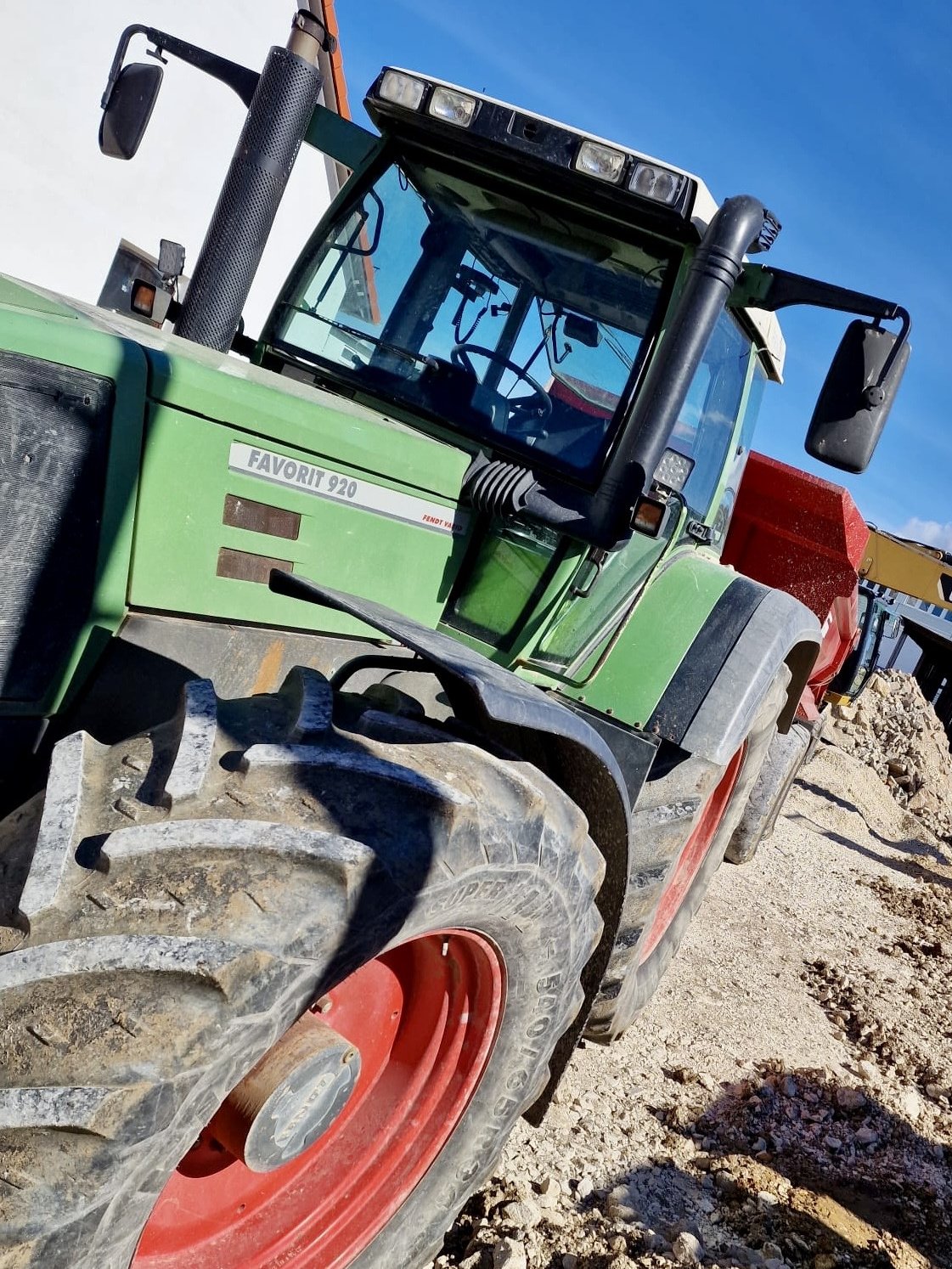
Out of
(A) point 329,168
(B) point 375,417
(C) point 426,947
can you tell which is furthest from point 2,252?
(C) point 426,947

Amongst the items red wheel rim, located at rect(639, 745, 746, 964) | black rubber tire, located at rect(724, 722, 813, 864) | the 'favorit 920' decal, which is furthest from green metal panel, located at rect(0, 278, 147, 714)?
black rubber tire, located at rect(724, 722, 813, 864)

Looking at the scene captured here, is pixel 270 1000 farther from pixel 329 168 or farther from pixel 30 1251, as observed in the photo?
pixel 329 168

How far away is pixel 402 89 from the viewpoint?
2.92 meters

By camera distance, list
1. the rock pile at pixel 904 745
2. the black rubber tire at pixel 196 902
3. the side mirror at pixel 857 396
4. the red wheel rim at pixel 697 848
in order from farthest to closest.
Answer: the rock pile at pixel 904 745
the red wheel rim at pixel 697 848
the side mirror at pixel 857 396
the black rubber tire at pixel 196 902

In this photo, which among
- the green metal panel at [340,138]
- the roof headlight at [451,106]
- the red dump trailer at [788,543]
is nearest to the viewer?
the roof headlight at [451,106]

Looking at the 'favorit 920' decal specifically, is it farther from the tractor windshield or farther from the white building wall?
the white building wall

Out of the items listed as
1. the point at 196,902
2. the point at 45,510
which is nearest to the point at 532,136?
the point at 45,510

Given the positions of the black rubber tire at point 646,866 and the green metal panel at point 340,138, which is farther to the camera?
the green metal panel at point 340,138

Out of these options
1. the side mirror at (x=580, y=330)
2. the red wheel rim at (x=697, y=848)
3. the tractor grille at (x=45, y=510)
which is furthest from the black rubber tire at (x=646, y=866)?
the tractor grille at (x=45, y=510)

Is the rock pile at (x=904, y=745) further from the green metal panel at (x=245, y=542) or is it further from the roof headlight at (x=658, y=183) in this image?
the green metal panel at (x=245, y=542)

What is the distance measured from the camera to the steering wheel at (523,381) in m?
A: 2.93

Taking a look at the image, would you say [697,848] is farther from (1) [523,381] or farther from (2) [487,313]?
(2) [487,313]

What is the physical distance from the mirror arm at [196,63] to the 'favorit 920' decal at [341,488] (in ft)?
4.21

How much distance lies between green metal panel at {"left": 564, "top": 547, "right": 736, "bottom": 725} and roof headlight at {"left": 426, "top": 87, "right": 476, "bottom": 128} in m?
1.38
